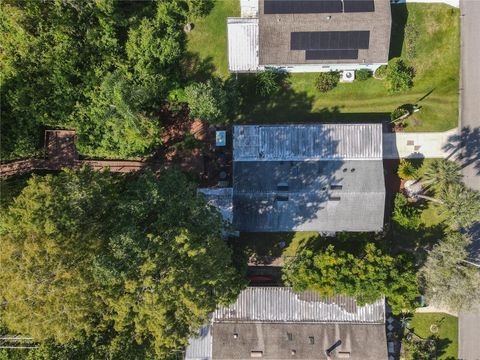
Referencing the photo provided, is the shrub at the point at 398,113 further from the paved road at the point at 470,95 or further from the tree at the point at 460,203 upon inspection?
the tree at the point at 460,203

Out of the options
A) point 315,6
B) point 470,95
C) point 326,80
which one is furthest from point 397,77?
point 315,6

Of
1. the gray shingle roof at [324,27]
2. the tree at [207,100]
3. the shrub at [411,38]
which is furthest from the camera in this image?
the shrub at [411,38]

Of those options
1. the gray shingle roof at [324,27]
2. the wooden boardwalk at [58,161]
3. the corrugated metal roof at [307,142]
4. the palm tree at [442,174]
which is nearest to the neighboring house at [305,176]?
the corrugated metal roof at [307,142]

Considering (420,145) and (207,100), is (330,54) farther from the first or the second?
(420,145)

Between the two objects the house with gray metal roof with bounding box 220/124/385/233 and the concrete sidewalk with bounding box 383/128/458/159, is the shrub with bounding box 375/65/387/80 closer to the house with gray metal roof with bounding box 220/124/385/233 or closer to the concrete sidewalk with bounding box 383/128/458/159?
the house with gray metal roof with bounding box 220/124/385/233

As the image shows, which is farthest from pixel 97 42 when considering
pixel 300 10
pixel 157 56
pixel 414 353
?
pixel 414 353

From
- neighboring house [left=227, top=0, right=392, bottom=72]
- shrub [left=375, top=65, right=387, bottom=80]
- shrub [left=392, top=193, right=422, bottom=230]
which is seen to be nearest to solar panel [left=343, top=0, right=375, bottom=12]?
neighboring house [left=227, top=0, right=392, bottom=72]
